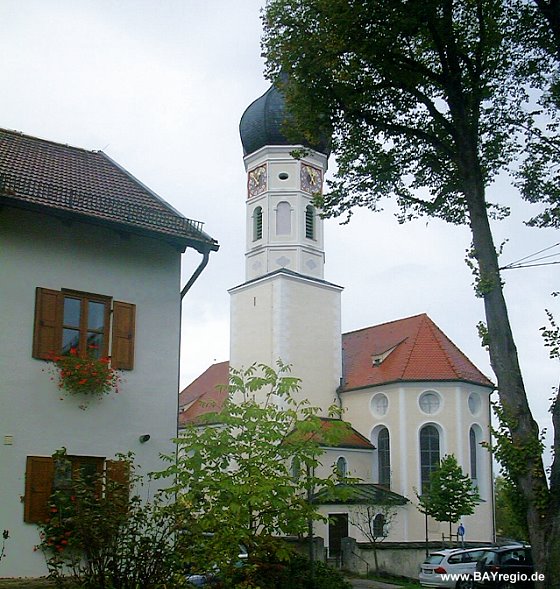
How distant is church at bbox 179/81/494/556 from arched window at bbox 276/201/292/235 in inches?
2.1

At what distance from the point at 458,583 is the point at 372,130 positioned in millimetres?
13500

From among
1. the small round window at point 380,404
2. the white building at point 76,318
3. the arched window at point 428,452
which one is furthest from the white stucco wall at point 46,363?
the small round window at point 380,404

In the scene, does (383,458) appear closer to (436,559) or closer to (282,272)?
(282,272)

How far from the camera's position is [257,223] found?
46.8 metres

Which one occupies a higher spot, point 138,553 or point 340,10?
point 340,10

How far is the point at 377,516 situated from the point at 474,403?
7338 millimetres

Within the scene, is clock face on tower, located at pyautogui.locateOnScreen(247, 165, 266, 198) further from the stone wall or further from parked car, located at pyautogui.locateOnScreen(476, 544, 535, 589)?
parked car, located at pyautogui.locateOnScreen(476, 544, 535, 589)

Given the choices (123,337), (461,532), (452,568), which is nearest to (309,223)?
(461,532)

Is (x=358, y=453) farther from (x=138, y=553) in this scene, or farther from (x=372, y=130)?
(x=138, y=553)

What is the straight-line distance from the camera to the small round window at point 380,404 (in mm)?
42375

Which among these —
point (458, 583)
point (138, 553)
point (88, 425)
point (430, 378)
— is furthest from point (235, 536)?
point (430, 378)

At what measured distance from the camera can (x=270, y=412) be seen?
48.8 ft

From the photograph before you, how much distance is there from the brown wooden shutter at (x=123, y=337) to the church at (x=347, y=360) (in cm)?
2367

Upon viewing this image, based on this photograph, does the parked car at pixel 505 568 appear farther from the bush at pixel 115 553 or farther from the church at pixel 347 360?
the church at pixel 347 360
